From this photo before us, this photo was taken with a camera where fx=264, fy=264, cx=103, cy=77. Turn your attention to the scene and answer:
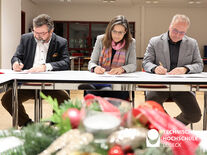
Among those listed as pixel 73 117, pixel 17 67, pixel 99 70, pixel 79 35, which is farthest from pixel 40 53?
pixel 79 35

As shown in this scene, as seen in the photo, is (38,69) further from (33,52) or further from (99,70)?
(99,70)

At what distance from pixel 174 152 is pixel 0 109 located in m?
4.29

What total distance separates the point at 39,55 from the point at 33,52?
72 millimetres

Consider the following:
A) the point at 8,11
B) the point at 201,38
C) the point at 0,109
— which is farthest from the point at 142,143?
the point at 201,38

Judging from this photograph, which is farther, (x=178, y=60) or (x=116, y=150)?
(x=178, y=60)

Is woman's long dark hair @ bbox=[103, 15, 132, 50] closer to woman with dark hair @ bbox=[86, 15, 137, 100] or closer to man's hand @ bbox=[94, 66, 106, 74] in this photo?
woman with dark hair @ bbox=[86, 15, 137, 100]

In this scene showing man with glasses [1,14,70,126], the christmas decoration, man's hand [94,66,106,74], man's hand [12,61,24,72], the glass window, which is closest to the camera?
the christmas decoration

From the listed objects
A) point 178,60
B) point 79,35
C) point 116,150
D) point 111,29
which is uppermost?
point 79,35

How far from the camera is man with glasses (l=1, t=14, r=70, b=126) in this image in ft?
8.79

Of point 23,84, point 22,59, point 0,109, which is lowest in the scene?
point 0,109

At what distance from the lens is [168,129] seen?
0.41 m

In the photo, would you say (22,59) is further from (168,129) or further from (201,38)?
(201,38)

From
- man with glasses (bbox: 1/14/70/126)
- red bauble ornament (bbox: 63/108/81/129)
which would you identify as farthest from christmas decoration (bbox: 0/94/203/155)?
man with glasses (bbox: 1/14/70/126)

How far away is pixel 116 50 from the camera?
2754 millimetres
